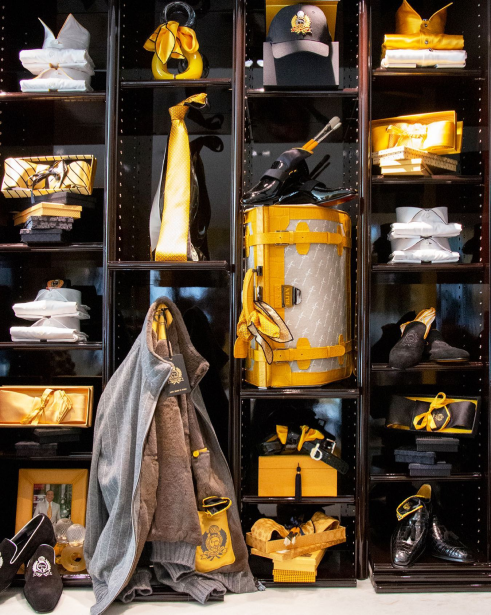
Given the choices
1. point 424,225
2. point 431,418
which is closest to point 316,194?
point 424,225

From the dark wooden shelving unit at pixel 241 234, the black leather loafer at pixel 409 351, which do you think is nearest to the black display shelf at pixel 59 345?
the dark wooden shelving unit at pixel 241 234

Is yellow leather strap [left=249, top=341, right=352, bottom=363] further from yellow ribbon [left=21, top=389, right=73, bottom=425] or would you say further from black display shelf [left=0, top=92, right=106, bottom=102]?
black display shelf [left=0, top=92, right=106, bottom=102]

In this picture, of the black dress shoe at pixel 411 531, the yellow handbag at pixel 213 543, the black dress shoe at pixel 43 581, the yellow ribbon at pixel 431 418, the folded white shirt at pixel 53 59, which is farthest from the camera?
the folded white shirt at pixel 53 59

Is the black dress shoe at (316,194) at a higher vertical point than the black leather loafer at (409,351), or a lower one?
higher

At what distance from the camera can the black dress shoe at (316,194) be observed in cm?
246

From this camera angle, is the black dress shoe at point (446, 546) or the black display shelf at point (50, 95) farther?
the black display shelf at point (50, 95)

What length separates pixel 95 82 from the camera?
298cm

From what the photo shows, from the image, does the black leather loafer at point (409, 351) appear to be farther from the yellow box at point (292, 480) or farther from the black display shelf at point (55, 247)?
the black display shelf at point (55, 247)

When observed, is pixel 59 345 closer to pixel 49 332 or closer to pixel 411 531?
pixel 49 332

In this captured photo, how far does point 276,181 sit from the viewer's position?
2.47 meters

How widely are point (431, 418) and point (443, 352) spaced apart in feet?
1.00

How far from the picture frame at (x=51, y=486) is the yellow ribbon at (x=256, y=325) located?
3.37 feet

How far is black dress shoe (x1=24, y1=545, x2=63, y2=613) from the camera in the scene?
2193 mm

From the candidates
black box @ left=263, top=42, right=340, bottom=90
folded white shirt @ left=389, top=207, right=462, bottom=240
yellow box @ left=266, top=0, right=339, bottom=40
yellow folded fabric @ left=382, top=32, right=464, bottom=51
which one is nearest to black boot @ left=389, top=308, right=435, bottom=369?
folded white shirt @ left=389, top=207, right=462, bottom=240
